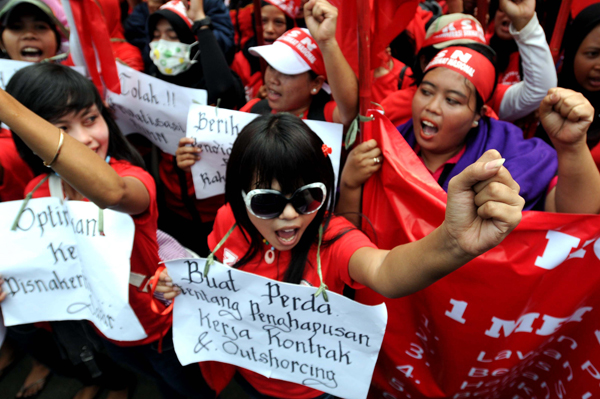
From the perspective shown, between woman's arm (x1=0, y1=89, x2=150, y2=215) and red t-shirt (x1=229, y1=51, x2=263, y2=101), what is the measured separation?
1.74 metres

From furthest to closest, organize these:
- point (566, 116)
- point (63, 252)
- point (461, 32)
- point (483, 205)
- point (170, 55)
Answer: point (170, 55) < point (461, 32) < point (63, 252) < point (566, 116) < point (483, 205)

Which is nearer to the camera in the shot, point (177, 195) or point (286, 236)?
point (286, 236)

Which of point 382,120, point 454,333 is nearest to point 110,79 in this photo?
point 382,120

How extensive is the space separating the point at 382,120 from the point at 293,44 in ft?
2.49

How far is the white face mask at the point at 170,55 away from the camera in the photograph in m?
2.69

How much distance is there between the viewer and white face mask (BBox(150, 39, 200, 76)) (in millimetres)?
2688

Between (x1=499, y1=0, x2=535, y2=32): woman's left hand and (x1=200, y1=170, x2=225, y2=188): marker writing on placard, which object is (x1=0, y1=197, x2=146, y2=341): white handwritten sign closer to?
(x1=200, y1=170, x2=225, y2=188): marker writing on placard

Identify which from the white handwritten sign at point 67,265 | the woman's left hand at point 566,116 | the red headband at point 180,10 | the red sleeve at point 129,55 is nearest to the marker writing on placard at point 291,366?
the white handwritten sign at point 67,265

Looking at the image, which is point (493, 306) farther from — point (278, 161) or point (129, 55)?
point (129, 55)

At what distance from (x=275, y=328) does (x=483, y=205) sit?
0.90 metres

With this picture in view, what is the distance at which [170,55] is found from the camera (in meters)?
2.69

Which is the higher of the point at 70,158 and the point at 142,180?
the point at 70,158

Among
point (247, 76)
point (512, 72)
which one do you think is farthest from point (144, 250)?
point (512, 72)

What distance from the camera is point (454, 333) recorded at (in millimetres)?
1541
